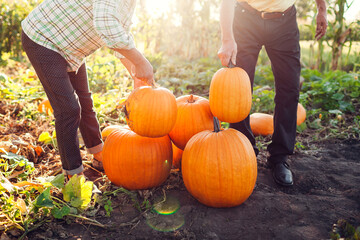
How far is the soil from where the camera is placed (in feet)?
5.82

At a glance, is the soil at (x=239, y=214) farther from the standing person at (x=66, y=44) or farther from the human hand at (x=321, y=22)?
the human hand at (x=321, y=22)

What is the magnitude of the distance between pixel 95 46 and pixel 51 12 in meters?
0.33

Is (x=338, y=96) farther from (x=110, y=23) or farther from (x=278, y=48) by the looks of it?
(x=110, y=23)

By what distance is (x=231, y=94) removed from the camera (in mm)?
2023

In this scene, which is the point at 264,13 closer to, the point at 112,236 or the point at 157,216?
the point at 157,216

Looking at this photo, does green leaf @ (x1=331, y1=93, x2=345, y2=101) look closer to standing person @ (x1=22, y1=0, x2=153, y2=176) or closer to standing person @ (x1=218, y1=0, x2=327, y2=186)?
standing person @ (x1=218, y1=0, x2=327, y2=186)

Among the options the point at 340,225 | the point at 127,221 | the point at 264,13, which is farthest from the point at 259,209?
the point at 264,13

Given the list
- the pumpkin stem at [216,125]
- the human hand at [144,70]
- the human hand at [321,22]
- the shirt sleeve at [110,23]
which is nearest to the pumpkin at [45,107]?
the human hand at [144,70]

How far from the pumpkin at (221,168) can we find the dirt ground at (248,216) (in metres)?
0.11

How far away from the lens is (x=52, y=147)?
309 centimetres

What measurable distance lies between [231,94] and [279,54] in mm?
685

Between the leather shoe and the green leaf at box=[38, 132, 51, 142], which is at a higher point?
the green leaf at box=[38, 132, 51, 142]

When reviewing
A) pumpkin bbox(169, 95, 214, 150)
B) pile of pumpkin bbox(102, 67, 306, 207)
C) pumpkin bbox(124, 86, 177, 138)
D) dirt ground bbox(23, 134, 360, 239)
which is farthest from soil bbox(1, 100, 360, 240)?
pumpkin bbox(124, 86, 177, 138)

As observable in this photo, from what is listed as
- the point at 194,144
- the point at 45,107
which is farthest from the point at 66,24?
the point at 45,107
